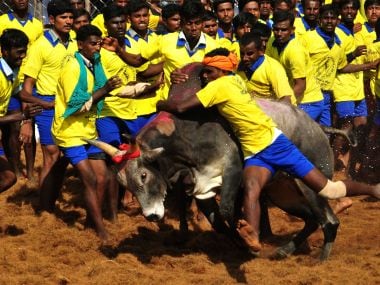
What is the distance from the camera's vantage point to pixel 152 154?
29.5ft

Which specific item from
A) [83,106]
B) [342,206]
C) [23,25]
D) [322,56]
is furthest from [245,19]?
[83,106]

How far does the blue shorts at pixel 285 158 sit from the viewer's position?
8.83m

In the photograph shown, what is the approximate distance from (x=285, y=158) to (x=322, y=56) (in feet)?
13.0

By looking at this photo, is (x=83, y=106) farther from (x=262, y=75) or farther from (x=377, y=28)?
(x=377, y=28)

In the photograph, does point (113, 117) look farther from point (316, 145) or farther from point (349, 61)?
point (349, 61)

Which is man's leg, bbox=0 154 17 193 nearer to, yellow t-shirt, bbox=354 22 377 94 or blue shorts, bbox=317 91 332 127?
blue shorts, bbox=317 91 332 127

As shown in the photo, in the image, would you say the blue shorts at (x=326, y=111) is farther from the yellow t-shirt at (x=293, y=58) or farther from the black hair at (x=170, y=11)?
the black hair at (x=170, y=11)

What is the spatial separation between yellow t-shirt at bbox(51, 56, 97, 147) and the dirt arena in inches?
41.5

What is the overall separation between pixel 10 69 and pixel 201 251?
8.79ft

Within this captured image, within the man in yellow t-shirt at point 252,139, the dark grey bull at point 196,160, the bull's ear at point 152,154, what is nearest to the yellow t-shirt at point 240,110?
the man in yellow t-shirt at point 252,139

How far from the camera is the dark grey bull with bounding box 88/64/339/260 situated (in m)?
9.10

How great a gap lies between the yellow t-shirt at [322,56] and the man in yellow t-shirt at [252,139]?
3.68 meters

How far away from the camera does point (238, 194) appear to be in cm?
960

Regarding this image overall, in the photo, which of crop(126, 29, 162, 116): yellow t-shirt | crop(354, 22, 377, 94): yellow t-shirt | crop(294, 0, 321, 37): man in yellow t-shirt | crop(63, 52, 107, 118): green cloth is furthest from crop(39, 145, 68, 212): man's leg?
crop(354, 22, 377, 94): yellow t-shirt
